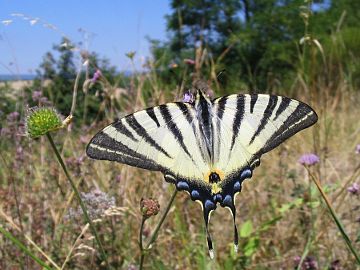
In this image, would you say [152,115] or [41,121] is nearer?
[41,121]

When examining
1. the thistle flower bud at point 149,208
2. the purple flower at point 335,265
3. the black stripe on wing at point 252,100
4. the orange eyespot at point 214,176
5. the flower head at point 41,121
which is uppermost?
the black stripe on wing at point 252,100

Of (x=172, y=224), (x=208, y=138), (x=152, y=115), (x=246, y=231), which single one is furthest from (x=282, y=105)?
(x=172, y=224)

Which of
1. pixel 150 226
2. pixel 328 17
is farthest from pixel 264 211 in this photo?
pixel 328 17

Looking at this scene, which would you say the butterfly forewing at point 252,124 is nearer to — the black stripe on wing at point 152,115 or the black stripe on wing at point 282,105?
the black stripe on wing at point 282,105

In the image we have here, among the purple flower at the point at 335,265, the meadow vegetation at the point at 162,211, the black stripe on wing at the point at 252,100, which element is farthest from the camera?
the meadow vegetation at the point at 162,211

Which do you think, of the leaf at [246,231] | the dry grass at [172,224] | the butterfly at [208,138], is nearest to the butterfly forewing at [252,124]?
the butterfly at [208,138]

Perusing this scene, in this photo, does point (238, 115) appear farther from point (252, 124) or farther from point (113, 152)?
point (113, 152)
